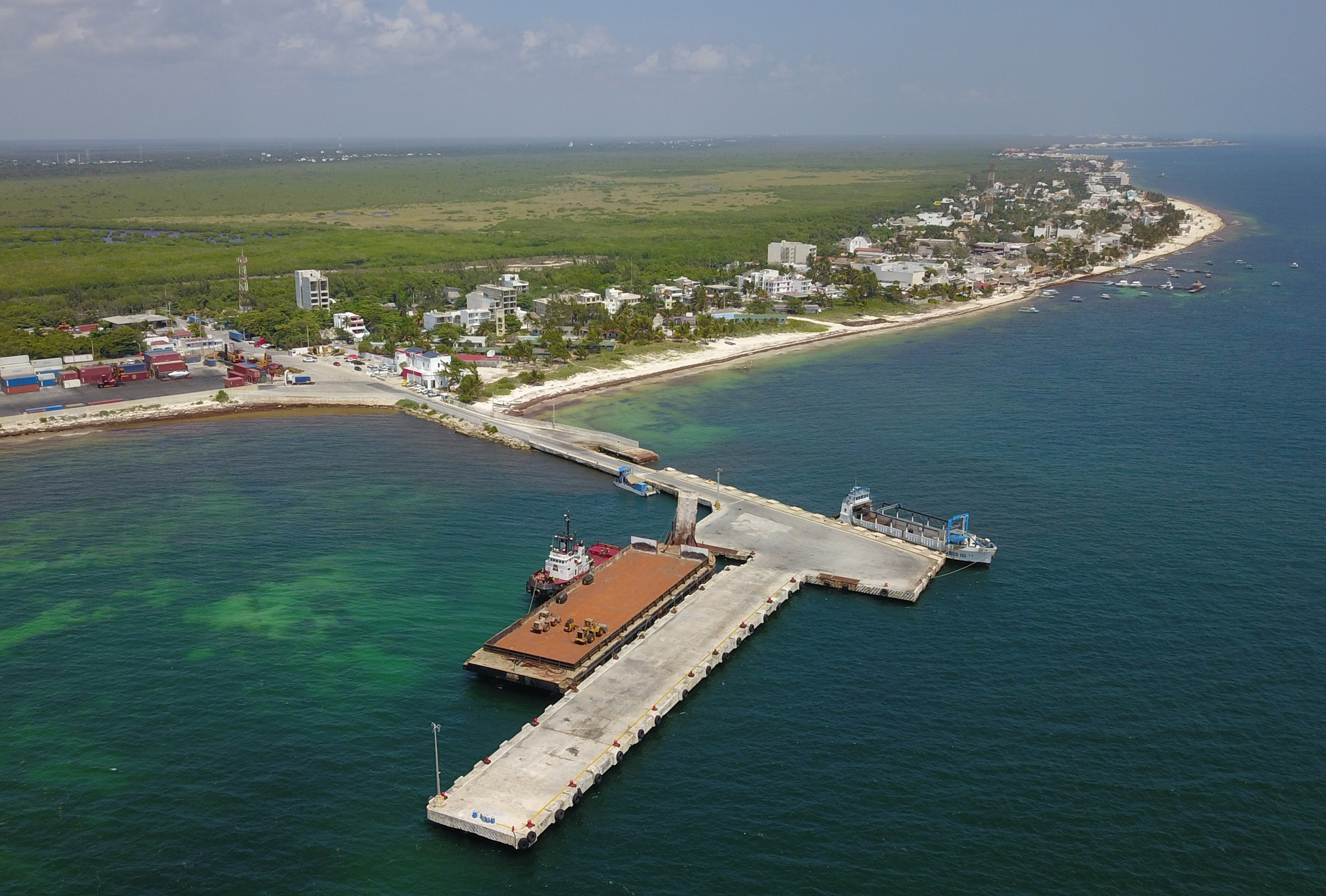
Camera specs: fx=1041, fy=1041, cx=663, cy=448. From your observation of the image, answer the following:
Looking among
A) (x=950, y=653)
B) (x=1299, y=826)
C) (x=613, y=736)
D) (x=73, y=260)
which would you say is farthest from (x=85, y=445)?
(x=73, y=260)

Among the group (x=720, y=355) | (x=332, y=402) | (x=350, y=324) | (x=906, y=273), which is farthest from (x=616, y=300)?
(x=332, y=402)

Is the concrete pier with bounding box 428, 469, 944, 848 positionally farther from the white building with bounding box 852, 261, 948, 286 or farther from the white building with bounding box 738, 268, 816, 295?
the white building with bounding box 852, 261, 948, 286

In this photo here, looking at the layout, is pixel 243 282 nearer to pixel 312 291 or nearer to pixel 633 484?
pixel 312 291

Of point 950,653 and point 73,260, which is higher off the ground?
point 73,260

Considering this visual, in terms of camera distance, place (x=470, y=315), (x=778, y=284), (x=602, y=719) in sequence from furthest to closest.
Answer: (x=778, y=284)
(x=470, y=315)
(x=602, y=719)

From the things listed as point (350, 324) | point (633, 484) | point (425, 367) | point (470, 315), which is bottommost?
point (633, 484)

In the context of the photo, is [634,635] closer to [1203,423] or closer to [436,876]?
[436,876]
